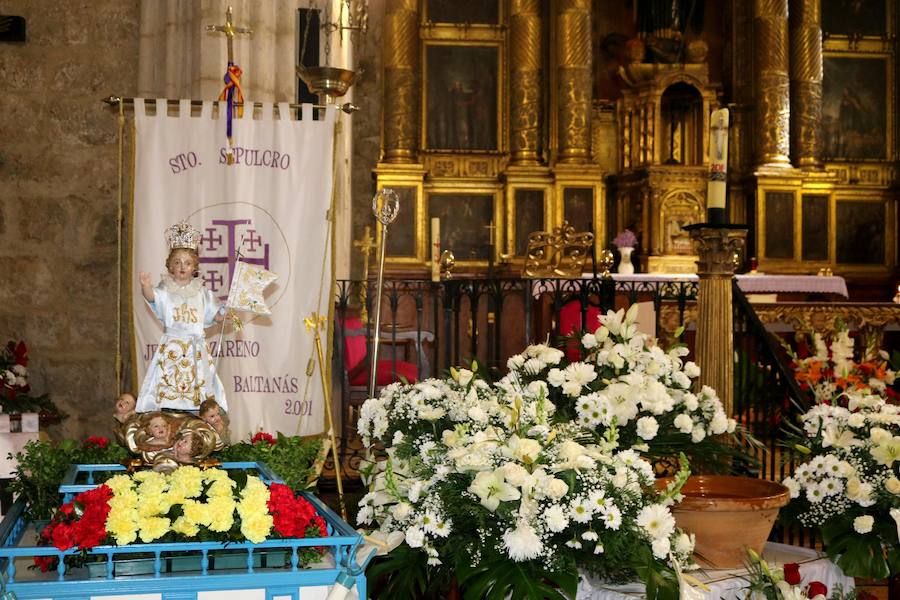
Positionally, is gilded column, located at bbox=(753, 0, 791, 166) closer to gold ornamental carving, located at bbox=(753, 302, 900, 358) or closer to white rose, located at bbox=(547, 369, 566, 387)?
gold ornamental carving, located at bbox=(753, 302, 900, 358)

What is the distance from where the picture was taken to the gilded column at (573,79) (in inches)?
563

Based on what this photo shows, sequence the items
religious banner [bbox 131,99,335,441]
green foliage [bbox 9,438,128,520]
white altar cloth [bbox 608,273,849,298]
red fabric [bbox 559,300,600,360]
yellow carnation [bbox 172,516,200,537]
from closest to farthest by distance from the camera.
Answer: yellow carnation [bbox 172,516,200,537] → green foliage [bbox 9,438,128,520] → religious banner [bbox 131,99,335,441] → red fabric [bbox 559,300,600,360] → white altar cloth [bbox 608,273,849,298]

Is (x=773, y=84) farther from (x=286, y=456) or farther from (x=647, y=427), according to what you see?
(x=286, y=456)

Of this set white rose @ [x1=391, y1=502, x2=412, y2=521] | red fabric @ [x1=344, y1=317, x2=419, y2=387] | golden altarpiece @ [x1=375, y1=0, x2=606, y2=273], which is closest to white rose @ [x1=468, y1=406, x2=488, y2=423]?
white rose @ [x1=391, y1=502, x2=412, y2=521]

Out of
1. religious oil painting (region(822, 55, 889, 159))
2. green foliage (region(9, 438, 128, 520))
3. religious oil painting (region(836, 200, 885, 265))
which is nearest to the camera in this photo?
green foliage (region(9, 438, 128, 520))

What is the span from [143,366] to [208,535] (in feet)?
9.52

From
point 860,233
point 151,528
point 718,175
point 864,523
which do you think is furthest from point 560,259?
point 151,528

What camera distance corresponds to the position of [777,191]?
1483 centimetres

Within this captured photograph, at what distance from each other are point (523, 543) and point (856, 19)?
1408 cm

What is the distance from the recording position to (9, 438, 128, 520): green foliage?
12.3ft

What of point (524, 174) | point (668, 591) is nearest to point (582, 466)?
point (668, 591)

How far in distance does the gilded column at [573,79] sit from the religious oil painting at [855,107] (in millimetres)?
3449

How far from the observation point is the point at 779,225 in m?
14.9

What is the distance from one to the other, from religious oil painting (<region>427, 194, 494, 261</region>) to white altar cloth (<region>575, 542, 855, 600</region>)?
10181 mm
